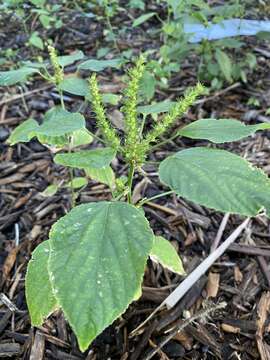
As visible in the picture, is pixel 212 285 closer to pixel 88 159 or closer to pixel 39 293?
pixel 39 293

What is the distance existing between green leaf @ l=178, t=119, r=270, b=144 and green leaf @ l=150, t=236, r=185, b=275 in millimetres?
435

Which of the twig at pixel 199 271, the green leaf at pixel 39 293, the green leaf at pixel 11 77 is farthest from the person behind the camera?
the twig at pixel 199 271

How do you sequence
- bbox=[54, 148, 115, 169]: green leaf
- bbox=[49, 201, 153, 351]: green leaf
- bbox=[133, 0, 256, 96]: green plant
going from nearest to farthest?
bbox=[49, 201, 153, 351]: green leaf
bbox=[54, 148, 115, 169]: green leaf
bbox=[133, 0, 256, 96]: green plant

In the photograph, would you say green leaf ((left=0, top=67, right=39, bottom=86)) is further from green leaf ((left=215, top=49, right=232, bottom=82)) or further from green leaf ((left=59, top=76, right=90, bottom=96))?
green leaf ((left=215, top=49, right=232, bottom=82))

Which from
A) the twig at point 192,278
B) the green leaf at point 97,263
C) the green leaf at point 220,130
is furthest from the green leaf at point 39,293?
the green leaf at point 220,130

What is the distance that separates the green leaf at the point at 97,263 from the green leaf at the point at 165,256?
18.1 inches

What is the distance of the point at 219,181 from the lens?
3.36 feet

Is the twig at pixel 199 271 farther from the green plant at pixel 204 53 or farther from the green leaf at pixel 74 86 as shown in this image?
the green plant at pixel 204 53

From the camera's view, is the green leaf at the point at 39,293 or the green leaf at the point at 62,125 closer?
the green leaf at the point at 62,125

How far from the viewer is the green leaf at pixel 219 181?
0.97 m

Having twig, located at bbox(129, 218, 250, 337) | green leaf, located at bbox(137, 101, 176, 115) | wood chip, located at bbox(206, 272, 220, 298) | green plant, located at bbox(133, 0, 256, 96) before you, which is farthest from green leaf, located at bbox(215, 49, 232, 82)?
green leaf, located at bbox(137, 101, 176, 115)

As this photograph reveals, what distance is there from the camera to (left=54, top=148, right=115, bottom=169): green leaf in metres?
1.07

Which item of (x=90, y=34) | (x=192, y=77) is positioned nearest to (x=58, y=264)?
(x=192, y=77)

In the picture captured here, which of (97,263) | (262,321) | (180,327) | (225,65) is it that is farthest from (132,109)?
(225,65)
